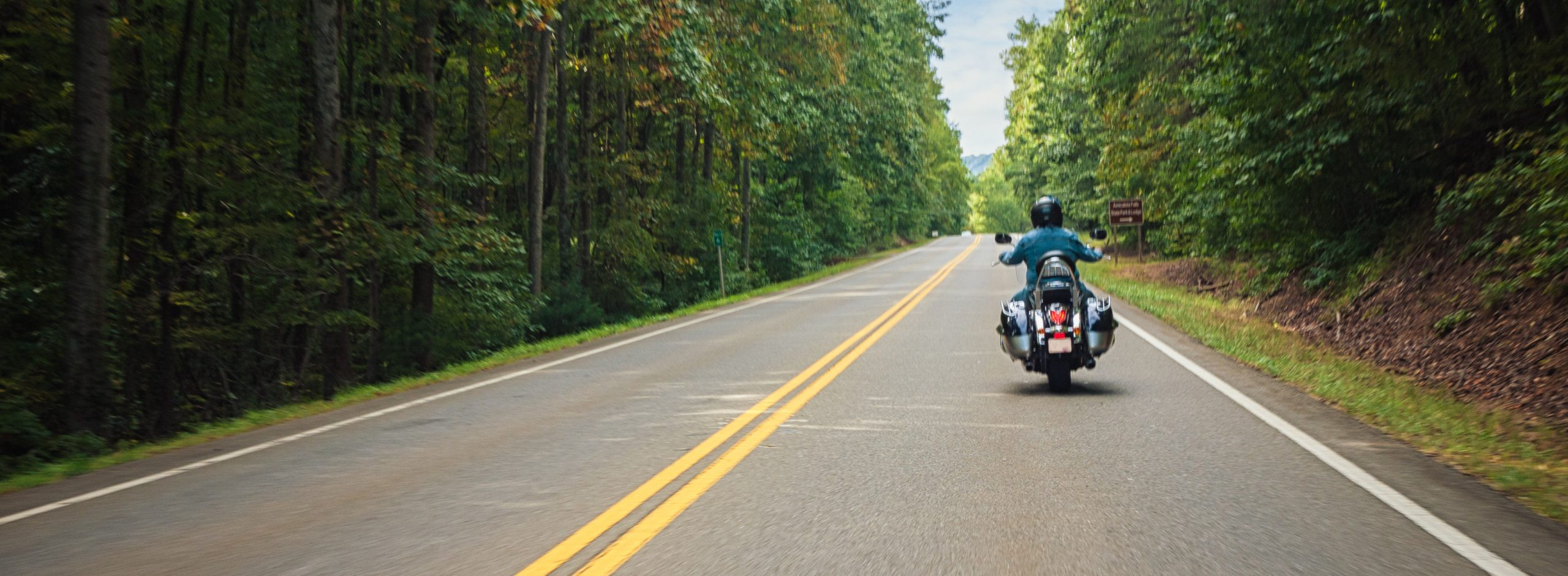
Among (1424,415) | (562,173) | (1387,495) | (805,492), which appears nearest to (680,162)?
(562,173)

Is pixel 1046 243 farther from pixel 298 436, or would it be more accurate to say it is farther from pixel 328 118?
pixel 328 118

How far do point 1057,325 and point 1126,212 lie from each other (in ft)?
85.4

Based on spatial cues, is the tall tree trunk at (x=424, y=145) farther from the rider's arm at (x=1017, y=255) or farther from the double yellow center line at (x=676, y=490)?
the rider's arm at (x=1017, y=255)

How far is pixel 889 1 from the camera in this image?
37.0 metres

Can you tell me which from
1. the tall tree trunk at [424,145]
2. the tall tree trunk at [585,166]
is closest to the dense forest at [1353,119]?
the tall tree trunk at [585,166]

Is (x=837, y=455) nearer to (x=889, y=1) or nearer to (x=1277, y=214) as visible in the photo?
(x=1277, y=214)

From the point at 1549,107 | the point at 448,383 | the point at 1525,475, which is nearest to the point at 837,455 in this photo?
the point at 1525,475

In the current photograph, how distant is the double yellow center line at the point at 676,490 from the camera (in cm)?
420

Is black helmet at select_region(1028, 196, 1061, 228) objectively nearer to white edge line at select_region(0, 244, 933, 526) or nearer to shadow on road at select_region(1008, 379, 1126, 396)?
shadow on road at select_region(1008, 379, 1126, 396)

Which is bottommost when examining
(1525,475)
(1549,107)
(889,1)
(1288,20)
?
(1525,475)

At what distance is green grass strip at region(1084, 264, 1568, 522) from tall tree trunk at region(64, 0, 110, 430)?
37.7 feet

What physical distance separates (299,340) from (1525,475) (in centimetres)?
1818

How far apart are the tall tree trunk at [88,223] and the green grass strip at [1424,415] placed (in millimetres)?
11481

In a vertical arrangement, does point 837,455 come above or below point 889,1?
below
